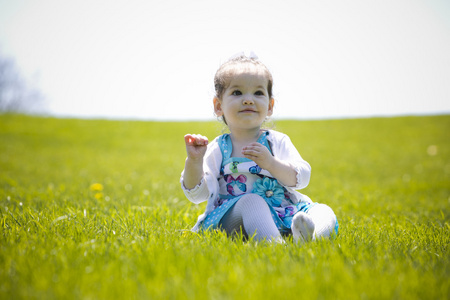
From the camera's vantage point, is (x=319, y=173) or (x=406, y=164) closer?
(x=319, y=173)

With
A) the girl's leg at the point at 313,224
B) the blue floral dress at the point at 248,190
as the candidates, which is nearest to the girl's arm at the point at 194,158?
the blue floral dress at the point at 248,190

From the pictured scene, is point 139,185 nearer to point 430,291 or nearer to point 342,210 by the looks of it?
point 342,210

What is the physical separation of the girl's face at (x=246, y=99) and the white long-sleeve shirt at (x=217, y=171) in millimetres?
279

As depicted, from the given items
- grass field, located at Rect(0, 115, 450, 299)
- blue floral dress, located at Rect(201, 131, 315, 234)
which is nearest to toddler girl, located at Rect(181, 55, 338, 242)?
blue floral dress, located at Rect(201, 131, 315, 234)

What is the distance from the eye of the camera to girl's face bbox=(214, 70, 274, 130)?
8.50ft

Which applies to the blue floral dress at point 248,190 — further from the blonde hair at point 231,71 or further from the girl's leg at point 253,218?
the blonde hair at point 231,71

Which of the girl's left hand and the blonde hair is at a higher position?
the blonde hair

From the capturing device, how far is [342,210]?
4004mm

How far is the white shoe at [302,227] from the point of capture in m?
2.13

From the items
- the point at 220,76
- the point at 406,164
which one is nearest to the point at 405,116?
the point at 406,164

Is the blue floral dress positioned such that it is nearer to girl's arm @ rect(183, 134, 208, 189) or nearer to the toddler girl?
the toddler girl

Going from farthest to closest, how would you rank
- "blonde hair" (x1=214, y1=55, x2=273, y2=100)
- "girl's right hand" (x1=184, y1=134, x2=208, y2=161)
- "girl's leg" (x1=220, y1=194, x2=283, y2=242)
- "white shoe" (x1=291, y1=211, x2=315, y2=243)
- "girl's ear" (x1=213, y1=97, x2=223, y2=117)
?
"girl's ear" (x1=213, y1=97, x2=223, y2=117) → "blonde hair" (x1=214, y1=55, x2=273, y2=100) → "girl's right hand" (x1=184, y1=134, x2=208, y2=161) → "girl's leg" (x1=220, y1=194, x2=283, y2=242) → "white shoe" (x1=291, y1=211, x2=315, y2=243)

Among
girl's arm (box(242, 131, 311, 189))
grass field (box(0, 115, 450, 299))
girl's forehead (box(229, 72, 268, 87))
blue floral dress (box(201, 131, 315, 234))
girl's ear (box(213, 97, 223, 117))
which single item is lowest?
grass field (box(0, 115, 450, 299))

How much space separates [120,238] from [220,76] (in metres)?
1.44
